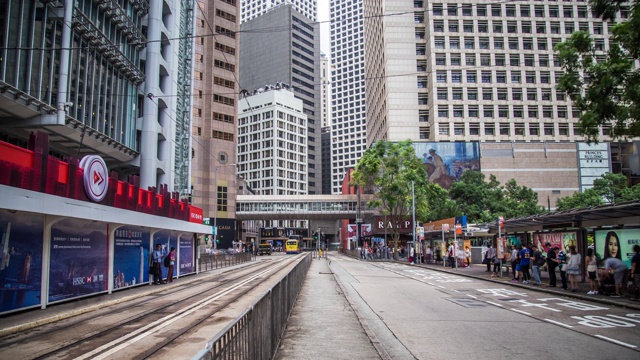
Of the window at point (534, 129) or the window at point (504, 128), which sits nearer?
the window at point (504, 128)

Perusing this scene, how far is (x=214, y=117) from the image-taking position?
7700 centimetres

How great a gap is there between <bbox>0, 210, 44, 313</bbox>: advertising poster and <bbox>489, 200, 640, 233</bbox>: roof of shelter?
18.0 metres

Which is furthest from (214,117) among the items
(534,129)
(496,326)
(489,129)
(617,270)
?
(496,326)

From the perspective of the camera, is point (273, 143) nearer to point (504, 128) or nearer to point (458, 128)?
point (458, 128)

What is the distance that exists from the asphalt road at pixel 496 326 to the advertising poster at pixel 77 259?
8.97 metres

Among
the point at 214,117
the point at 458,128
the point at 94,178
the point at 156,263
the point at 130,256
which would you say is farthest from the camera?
the point at 458,128

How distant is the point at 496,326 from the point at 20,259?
1218cm

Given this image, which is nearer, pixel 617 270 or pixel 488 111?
pixel 617 270

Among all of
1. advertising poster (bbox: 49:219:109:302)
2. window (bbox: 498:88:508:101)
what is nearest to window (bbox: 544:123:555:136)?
window (bbox: 498:88:508:101)

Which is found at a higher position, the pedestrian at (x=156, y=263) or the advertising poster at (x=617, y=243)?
the advertising poster at (x=617, y=243)

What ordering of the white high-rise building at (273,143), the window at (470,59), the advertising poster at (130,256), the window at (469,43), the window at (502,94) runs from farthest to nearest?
1. the white high-rise building at (273,143)
2. the window at (469,43)
3. the window at (502,94)
4. the window at (470,59)
5. the advertising poster at (130,256)

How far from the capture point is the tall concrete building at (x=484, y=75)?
7769 cm

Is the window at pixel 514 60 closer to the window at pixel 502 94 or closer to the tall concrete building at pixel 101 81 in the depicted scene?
the window at pixel 502 94

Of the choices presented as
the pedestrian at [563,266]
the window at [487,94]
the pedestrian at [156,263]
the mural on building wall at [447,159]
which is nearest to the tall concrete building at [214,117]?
the mural on building wall at [447,159]
